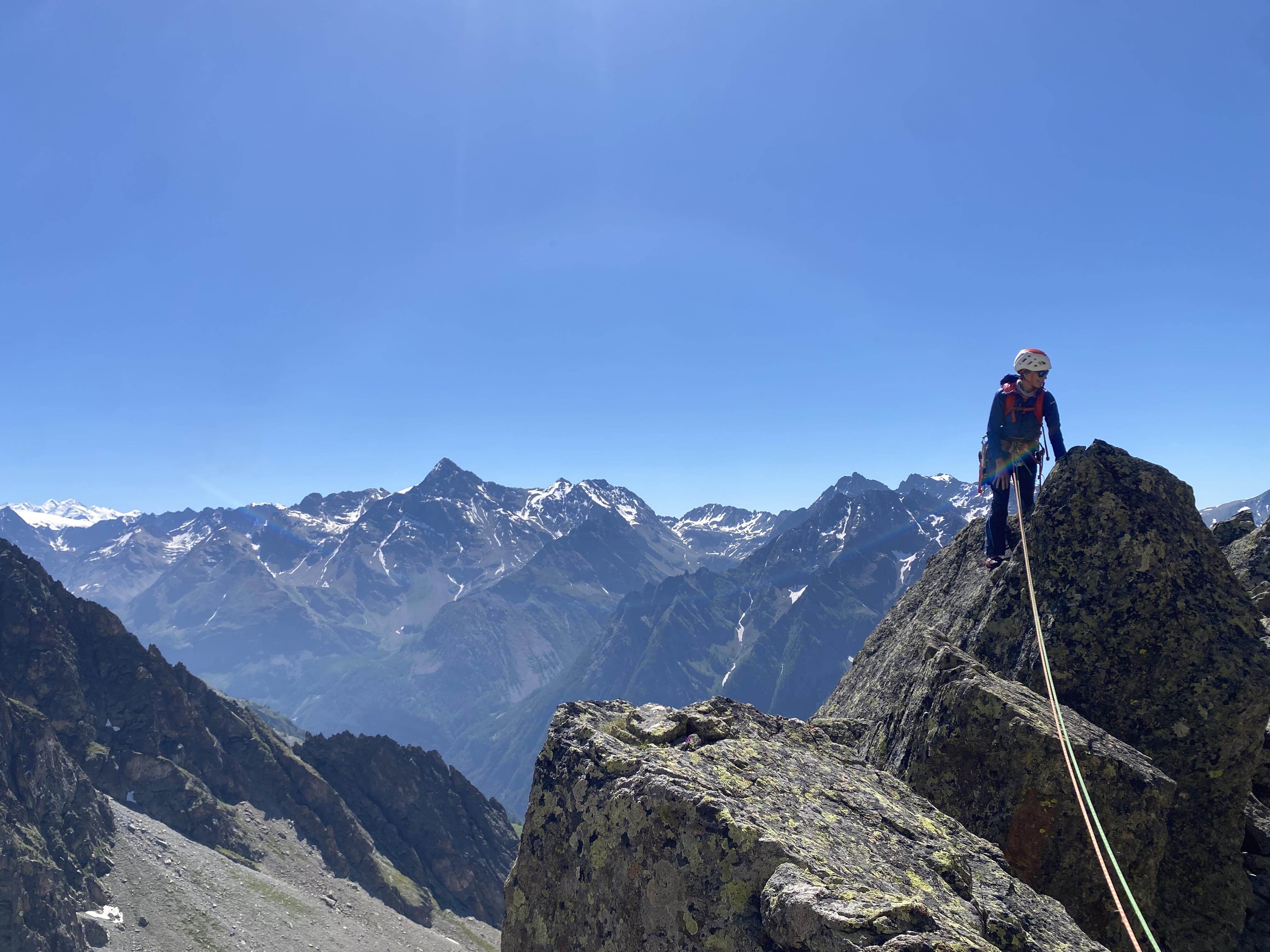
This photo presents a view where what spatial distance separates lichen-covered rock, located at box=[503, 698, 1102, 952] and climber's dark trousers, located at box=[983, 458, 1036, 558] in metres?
8.17

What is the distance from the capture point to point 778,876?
23.8 feet

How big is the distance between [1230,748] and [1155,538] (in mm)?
3812

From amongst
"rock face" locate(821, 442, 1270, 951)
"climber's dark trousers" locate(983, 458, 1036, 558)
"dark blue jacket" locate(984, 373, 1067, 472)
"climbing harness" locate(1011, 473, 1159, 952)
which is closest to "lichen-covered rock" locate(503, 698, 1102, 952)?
"climbing harness" locate(1011, 473, 1159, 952)

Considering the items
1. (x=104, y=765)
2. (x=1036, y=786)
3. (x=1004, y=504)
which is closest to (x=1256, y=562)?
(x=1004, y=504)

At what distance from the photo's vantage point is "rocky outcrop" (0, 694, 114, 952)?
105 metres

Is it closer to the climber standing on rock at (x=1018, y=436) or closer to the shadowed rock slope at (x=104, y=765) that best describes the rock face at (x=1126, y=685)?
the climber standing on rock at (x=1018, y=436)

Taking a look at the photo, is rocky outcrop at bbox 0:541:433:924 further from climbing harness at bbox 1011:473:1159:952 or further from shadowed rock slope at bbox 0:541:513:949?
climbing harness at bbox 1011:473:1159:952

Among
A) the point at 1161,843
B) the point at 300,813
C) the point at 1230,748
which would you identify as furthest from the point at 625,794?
the point at 300,813

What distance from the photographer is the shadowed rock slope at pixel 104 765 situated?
121m

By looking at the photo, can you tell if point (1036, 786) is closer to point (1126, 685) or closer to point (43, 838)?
point (1126, 685)

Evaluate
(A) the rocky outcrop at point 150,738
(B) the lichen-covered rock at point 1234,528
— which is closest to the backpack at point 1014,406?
(B) the lichen-covered rock at point 1234,528

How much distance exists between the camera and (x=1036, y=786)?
1084cm

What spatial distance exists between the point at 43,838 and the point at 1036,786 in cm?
15884

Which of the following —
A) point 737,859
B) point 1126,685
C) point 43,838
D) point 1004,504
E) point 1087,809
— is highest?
point 1004,504
